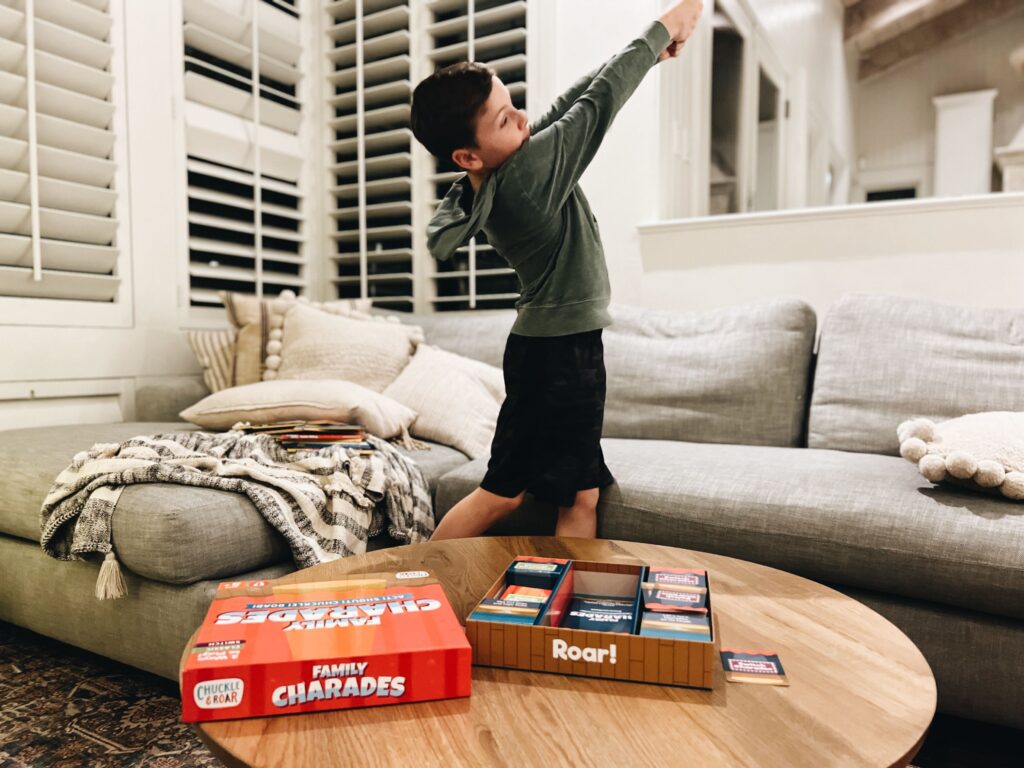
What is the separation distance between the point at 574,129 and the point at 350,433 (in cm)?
90

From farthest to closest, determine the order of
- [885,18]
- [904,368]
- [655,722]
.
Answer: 1. [885,18]
2. [904,368]
3. [655,722]

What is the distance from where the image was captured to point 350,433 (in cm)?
178

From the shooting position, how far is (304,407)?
186 centimetres

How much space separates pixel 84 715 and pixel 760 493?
1337 millimetres

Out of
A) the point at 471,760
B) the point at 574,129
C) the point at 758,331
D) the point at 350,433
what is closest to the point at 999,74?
the point at 758,331

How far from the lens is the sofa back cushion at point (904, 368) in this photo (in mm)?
1726

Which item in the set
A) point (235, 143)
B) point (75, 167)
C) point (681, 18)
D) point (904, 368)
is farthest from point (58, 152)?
point (904, 368)

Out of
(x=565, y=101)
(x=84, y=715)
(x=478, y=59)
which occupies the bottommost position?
(x=84, y=715)

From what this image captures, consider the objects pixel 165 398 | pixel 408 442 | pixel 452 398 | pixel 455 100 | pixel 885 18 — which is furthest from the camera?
pixel 885 18

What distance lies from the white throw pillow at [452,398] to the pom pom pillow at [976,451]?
3.28 feet

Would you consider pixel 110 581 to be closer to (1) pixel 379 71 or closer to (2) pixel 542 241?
(2) pixel 542 241

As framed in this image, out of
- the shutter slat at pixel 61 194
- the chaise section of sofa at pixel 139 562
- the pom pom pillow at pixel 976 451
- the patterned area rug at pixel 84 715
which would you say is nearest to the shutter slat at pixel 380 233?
the shutter slat at pixel 61 194

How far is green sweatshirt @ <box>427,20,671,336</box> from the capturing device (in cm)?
126

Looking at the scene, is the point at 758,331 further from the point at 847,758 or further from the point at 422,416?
the point at 847,758
